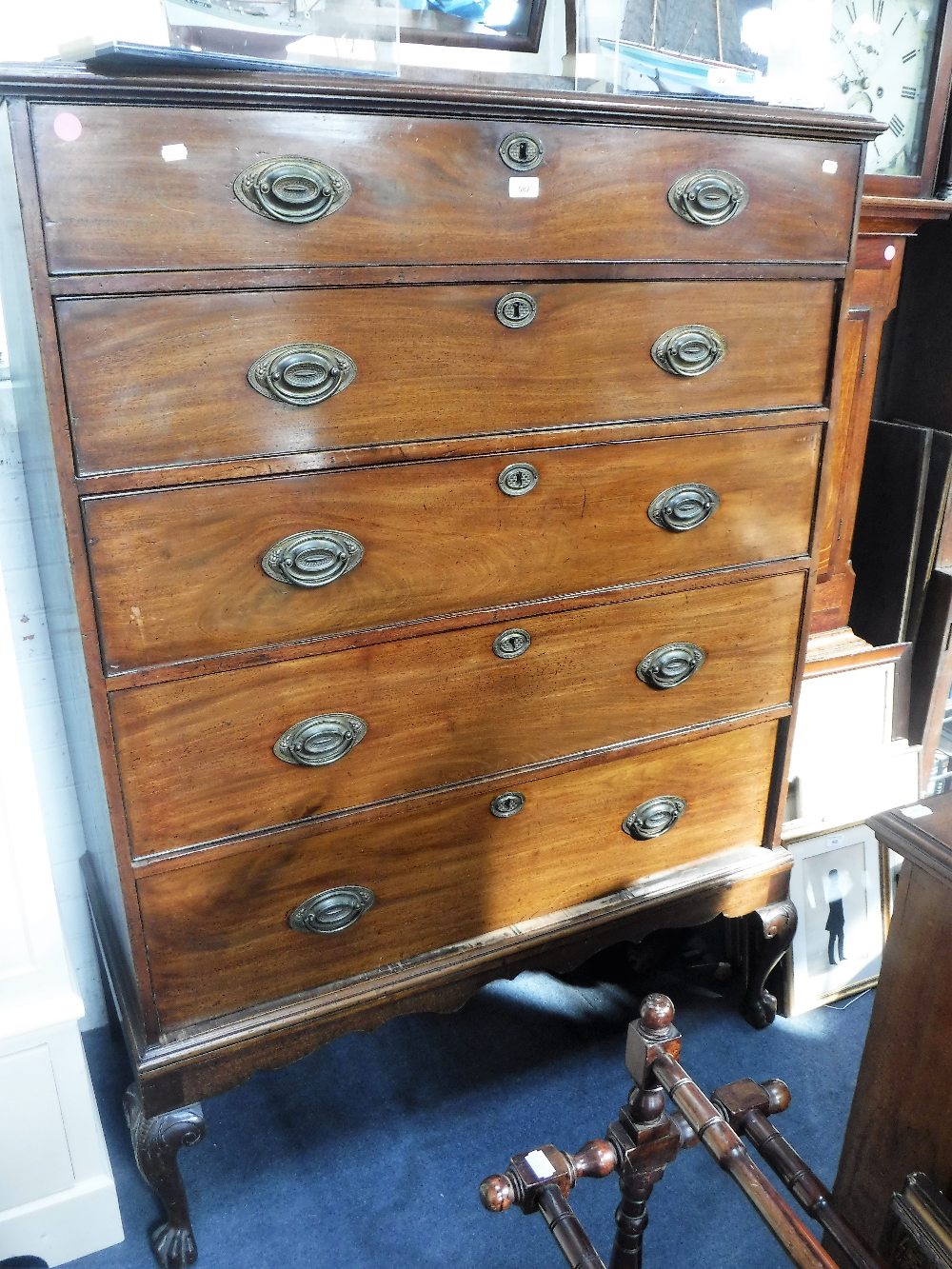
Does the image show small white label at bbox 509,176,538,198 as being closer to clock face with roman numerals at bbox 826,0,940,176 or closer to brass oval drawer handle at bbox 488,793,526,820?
brass oval drawer handle at bbox 488,793,526,820

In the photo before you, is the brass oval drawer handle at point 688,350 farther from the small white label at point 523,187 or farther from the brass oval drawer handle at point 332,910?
the brass oval drawer handle at point 332,910

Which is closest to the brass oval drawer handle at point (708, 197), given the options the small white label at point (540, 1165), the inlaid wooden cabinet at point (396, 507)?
the inlaid wooden cabinet at point (396, 507)

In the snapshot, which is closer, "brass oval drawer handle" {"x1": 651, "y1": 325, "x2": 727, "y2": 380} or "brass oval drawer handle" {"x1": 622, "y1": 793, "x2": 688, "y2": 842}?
"brass oval drawer handle" {"x1": 651, "y1": 325, "x2": 727, "y2": 380}

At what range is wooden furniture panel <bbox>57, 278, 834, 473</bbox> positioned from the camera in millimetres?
1183

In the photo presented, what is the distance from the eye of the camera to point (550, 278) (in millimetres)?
1367

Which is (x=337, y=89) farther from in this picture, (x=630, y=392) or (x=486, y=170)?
(x=630, y=392)

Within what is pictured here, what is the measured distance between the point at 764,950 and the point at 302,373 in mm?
1455

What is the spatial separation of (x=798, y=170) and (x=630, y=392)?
404 mm

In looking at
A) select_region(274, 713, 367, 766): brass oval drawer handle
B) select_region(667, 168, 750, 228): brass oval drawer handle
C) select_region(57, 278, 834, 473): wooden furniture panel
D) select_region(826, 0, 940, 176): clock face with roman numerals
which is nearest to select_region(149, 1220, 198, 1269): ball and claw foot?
select_region(274, 713, 367, 766): brass oval drawer handle

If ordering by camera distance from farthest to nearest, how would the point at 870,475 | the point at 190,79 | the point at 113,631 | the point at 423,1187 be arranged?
the point at 870,475 → the point at 423,1187 → the point at 113,631 → the point at 190,79

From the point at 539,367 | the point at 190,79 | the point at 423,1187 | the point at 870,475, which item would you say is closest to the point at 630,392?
the point at 539,367

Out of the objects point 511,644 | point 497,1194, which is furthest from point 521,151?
point 497,1194

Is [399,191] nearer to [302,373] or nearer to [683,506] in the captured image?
[302,373]

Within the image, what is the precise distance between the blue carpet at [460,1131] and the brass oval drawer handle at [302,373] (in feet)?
4.43
